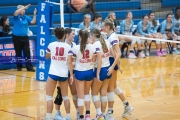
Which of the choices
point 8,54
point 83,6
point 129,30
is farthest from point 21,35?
point 129,30

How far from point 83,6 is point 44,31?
500 cm

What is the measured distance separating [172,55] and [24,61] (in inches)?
217

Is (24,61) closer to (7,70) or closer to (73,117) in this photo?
(7,70)

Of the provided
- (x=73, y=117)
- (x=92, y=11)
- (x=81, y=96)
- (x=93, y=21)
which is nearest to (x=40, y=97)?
(x=73, y=117)

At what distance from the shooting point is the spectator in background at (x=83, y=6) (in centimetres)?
1636

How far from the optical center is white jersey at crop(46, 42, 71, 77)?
8.14 meters

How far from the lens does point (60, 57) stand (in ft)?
26.8

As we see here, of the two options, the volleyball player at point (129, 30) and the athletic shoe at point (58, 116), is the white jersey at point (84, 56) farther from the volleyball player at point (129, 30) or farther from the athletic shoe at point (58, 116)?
the volleyball player at point (129, 30)

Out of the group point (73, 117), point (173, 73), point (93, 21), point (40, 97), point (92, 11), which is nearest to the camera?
point (73, 117)

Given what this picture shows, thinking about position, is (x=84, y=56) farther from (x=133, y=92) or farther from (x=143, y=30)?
(x=143, y=30)

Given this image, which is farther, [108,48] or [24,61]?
[24,61]

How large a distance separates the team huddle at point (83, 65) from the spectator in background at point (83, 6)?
8021 millimetres

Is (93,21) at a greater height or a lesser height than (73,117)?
greater

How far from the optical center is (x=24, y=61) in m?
14.0
